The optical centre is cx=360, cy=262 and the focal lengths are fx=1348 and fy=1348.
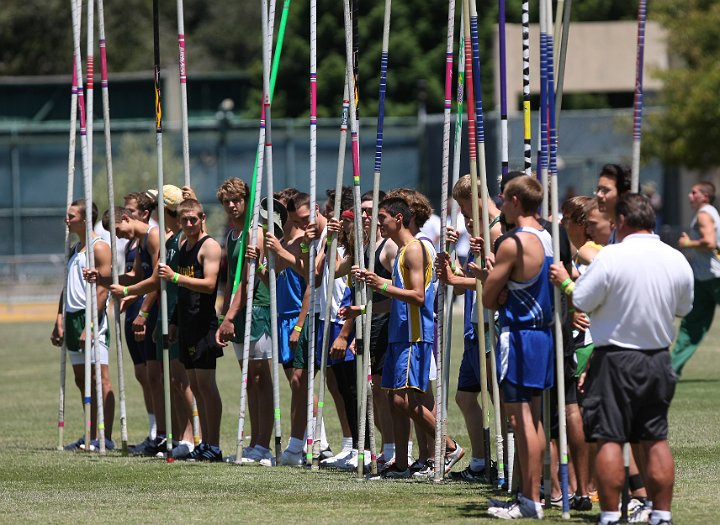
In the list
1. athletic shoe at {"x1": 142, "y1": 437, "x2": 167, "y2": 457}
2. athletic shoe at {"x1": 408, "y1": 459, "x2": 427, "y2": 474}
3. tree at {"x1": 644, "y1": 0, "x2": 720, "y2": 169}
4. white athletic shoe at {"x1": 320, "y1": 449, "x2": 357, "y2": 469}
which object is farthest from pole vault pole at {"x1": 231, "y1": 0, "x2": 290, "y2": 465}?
tree at {"x1": 644, "y1": 0, "x2": 720, "y2": 169}

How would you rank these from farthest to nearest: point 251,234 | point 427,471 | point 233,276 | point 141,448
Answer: point 141,448
point 233,276
point 251,234
point 427,471

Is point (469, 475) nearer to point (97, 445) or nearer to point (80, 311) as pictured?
point (97, 445)

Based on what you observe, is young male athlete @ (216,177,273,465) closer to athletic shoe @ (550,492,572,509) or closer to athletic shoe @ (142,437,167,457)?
athletic shoe @ (142,437,167,457)

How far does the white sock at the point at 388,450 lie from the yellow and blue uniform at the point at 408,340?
84 cm

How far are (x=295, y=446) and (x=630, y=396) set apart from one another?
4.48 metres

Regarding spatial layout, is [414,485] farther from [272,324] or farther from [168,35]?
[168,35]

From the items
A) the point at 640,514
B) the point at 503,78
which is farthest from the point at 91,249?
the point at 640,514

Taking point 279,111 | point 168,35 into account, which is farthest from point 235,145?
point 168,35

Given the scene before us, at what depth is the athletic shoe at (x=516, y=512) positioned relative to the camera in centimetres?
796

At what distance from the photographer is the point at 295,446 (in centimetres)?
1132

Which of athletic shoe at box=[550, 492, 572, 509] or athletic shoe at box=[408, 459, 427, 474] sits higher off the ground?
athletic shoe at box=[550, 492, 572, 509]

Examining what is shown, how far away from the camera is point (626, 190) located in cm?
830

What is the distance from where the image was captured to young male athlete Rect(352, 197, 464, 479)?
984 cm

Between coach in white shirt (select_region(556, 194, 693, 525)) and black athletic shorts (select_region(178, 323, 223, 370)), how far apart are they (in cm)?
456
